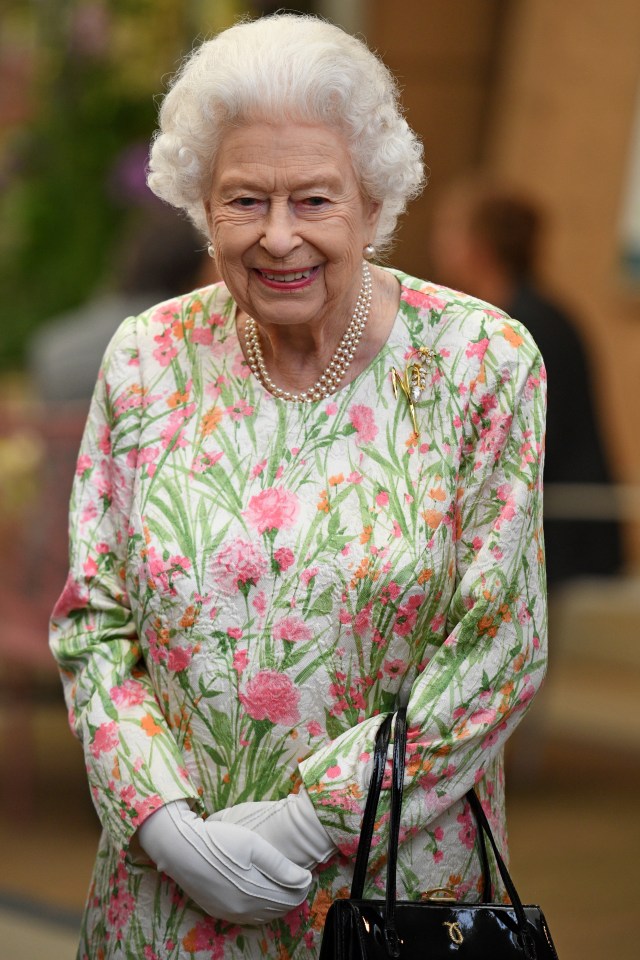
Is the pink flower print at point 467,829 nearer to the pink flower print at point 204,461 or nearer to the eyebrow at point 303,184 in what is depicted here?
the pink flower print at point 204,461

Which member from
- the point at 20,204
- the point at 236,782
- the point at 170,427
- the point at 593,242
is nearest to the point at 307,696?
the point at 236,782

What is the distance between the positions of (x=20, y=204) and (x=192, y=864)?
17.5 ft

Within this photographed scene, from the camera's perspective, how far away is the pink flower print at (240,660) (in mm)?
1707

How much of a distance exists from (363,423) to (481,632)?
287 millimetres

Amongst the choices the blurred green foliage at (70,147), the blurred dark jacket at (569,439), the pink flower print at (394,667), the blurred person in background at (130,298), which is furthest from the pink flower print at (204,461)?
the blurred green foliage at (70,147)

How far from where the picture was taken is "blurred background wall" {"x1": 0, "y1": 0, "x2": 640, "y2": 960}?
13.2 ft

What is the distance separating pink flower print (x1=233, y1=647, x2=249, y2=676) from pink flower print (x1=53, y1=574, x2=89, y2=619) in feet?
0.69

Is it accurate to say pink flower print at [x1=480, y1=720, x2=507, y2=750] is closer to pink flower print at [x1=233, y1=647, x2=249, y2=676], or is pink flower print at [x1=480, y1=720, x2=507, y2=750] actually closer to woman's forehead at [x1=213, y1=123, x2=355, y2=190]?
pink flower print at [x1=233, y1=647, x2=249, y2=676]

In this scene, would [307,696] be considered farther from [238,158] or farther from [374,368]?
[238,158]

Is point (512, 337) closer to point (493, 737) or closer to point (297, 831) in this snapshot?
Result: point (493, 737)

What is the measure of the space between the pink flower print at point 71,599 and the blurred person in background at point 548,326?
8.81 ft

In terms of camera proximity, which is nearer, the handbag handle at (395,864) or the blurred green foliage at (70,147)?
the handbag handle at (395,864)

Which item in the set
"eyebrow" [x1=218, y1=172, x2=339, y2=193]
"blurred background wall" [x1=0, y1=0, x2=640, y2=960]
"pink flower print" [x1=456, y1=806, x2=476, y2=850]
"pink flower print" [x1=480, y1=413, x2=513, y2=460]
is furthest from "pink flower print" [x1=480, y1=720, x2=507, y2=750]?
"blurred background wall" [x1=0, y1=0, x2=640, y2=960]

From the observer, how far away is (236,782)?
1731mm
